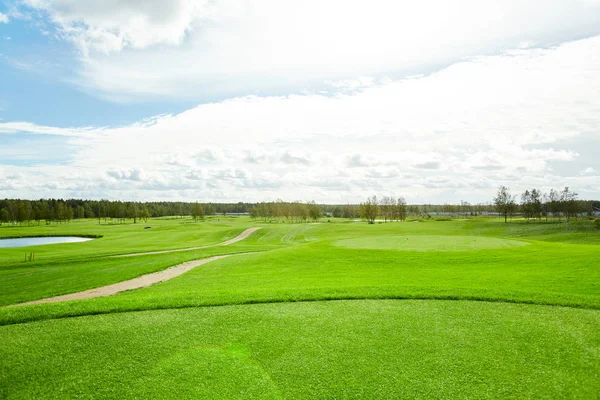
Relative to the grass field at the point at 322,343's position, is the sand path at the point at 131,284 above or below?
below

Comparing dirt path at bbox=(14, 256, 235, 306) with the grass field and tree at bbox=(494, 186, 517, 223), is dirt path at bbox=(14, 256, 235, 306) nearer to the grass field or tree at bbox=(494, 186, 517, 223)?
the grass field

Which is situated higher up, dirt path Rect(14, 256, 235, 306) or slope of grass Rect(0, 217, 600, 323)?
slope of grass Rect(0, 217, 600, 323)

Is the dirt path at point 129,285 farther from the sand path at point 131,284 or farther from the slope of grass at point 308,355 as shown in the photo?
the slope of grass at point 308,355

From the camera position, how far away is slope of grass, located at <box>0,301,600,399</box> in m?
6.85

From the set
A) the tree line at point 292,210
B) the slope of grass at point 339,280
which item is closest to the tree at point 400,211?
the tree line at point 292,210

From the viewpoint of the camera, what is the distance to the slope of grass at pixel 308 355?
270 inches

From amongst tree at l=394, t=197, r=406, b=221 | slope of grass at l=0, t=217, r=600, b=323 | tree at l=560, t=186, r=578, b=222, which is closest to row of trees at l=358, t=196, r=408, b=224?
tree at l=394, t=197, r=406, b=221

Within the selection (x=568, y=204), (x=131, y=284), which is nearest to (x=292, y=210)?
(x=568, y=204)

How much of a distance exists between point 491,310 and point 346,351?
570 centimetres

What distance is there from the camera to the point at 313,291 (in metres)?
14.5

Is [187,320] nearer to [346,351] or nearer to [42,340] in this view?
[42,340]

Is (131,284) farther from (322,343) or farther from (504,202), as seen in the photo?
(504,202)

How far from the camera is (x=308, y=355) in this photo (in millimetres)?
8070

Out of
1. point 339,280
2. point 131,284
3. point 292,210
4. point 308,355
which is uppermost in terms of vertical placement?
point 292,210
